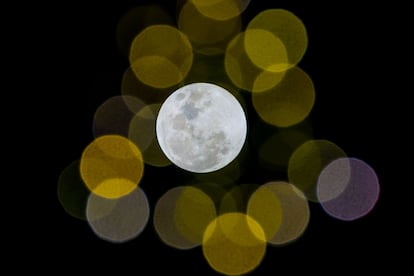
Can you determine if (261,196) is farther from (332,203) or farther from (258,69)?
(258,69)

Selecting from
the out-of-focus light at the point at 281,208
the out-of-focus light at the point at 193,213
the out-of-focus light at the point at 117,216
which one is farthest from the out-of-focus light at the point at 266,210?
the out-of-focus light at the point at 117,216

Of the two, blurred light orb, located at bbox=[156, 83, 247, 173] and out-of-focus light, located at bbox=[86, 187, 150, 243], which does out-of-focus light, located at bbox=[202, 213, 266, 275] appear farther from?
blurred light orb, located at bbox=[156, 83, 247, 173]

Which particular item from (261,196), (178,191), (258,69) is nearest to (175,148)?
(178,191)

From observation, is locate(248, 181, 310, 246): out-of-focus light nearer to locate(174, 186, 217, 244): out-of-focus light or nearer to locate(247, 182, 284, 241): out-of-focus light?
locate(247, 182, 284, 241): out-of-focus light

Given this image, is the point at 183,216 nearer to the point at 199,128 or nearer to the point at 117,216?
the point at 117,216

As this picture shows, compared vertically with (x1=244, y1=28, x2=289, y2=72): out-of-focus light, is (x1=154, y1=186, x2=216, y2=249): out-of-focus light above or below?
below

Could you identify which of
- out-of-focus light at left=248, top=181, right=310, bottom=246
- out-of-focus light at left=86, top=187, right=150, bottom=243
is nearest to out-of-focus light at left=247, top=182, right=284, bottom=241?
out-of-focus light at left=248, top=181, right=310, bottom=246

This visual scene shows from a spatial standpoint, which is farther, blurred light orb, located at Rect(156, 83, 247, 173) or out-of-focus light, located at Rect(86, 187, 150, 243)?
out-of-focus light, located at Rect(86, 187, 150, 243)
